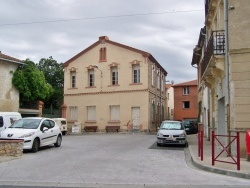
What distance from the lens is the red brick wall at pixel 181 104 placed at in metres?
56.9

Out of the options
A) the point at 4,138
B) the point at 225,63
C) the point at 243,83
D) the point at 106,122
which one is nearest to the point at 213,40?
the point at 225,63

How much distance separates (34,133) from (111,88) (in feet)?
73.2

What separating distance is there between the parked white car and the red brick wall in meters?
39.5

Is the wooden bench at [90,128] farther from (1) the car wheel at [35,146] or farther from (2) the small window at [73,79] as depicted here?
(1) the car wheel at [35,146]

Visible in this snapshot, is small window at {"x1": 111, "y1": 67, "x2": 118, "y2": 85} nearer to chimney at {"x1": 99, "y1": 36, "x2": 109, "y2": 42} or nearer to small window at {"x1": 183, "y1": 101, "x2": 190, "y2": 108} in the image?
chimney at {"x1": 99, "y1": 36, "x2": 109, "y2": 42}

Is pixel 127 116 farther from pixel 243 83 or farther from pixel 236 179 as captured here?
pixel 236 179

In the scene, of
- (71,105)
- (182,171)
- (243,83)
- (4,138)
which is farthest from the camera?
(71,105)

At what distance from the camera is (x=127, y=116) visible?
37.9 metres

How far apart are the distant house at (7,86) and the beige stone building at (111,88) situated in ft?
31.8

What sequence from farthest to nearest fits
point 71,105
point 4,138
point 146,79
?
point 71,105 → point 146,79 → point 4,138

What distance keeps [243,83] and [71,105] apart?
28.5m

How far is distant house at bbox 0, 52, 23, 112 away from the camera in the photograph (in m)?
30.6

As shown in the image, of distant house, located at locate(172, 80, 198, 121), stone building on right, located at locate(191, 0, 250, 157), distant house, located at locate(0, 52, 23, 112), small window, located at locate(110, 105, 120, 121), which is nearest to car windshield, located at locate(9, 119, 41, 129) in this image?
stone building on right, located at locate(191, 0, 250, 157)

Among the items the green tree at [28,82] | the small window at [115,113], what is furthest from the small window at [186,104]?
the green tree at [28,82]
